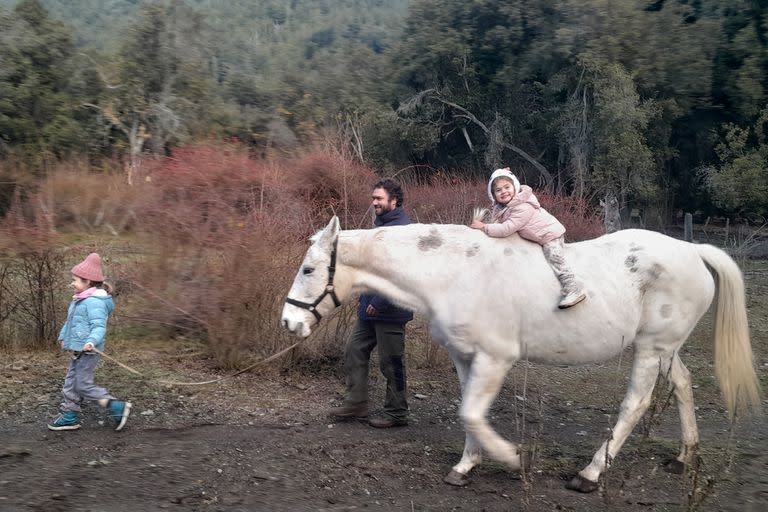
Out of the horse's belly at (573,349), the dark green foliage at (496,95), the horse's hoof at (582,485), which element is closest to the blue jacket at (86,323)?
the horse's belly at (573,349)

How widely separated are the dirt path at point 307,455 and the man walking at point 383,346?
13 cm

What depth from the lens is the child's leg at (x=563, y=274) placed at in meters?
4.56

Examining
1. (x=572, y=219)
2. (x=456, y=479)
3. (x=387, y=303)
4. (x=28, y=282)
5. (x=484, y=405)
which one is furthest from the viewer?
(x=572, y=219)

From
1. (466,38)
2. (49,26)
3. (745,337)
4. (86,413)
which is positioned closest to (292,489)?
(86,413)

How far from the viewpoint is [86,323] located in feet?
17.0

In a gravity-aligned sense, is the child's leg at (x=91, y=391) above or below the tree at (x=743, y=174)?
below

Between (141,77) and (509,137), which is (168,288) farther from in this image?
(509,137)

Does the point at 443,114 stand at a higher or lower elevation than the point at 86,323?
higher

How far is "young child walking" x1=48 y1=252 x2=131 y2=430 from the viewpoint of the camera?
16.9ft

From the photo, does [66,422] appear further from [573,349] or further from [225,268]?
[573,349]

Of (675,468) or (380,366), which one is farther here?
(380,366)

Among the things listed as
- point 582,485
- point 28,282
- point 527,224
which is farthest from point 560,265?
point 28,282

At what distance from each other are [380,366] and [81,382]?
2.25 metres

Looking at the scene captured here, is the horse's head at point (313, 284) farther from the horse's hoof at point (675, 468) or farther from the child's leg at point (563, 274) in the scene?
the horse's hoof at point (675, 468)
